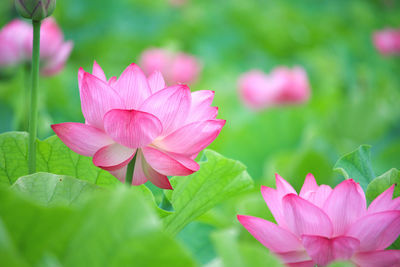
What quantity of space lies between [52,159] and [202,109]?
137 millimetres

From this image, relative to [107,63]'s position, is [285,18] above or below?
above

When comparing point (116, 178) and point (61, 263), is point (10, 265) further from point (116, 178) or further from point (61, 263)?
point (116, 178)

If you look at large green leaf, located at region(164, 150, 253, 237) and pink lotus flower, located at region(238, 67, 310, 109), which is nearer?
large green leaf, located at region(164, 150, 253, 237)

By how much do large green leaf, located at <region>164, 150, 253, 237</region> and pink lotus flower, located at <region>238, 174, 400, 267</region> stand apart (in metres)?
0.07

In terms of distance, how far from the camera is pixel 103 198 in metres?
0.23

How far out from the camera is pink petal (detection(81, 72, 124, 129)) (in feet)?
1.08

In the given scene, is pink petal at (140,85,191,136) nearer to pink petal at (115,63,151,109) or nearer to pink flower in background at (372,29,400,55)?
pink petal at (115,63,151,109)

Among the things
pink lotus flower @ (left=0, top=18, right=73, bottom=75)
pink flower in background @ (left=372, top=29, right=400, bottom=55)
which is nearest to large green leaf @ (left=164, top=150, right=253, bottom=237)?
pink lotus flower @ (left=0, top=18, right=73, bottom=75)

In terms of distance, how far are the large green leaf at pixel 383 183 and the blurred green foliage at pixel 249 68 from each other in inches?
4.9

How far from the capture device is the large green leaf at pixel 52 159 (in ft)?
1.27

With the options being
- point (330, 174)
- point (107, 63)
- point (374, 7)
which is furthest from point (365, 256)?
point (374, 7)

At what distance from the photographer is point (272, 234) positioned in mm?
333

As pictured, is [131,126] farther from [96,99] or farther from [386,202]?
[386,202]

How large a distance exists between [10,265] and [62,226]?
0.12ft
